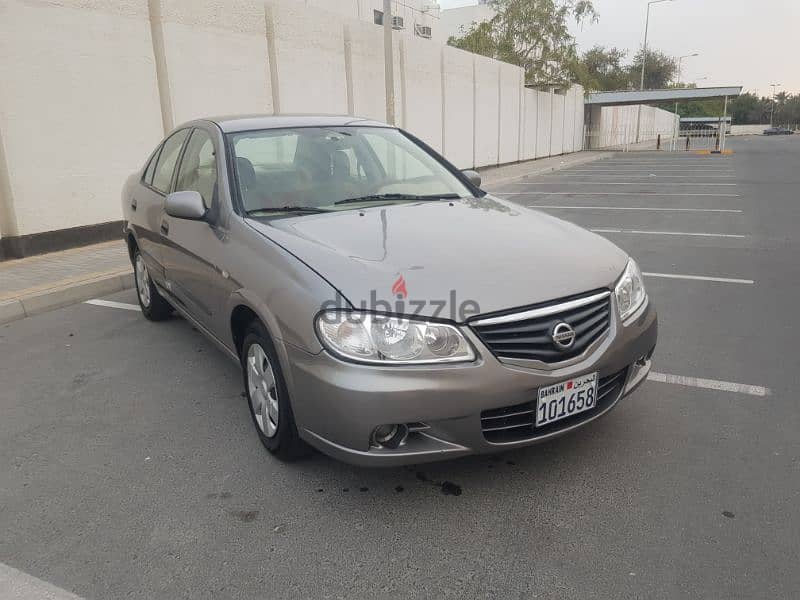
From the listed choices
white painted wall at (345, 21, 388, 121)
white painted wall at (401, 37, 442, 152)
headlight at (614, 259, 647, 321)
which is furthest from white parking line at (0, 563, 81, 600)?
white painted wall at (401, 37, 442, 152)

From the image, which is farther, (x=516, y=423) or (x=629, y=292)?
(x=629, y=292)

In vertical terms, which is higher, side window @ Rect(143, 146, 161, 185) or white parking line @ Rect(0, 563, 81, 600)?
side window @ Rect(143, 146, 161, 185)

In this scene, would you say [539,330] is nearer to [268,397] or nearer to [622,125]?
[268,397]

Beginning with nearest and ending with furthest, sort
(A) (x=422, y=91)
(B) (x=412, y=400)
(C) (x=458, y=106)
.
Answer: (B) (x=412, y=400) < (A) (x=422, y=91) < (C) (x=458, y=106)

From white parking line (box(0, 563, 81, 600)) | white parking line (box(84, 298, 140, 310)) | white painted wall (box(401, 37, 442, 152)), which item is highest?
white painted wall (box(401, 37, 442, 152))

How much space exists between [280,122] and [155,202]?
129 centimetres

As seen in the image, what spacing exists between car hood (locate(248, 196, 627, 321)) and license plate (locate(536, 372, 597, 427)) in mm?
373

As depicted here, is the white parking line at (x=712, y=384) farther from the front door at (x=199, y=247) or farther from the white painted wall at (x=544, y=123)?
the white painted wall at (x=544, y=123)

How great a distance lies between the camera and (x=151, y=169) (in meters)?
5.37

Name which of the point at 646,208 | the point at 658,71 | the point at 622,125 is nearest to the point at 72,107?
the point at 646,208

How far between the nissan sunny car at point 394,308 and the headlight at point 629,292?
0.01 m

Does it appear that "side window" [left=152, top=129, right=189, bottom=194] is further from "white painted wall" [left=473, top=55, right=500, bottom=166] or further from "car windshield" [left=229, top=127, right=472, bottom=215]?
"white painted wall" [left=473, top=55, right=500, bottom=166]

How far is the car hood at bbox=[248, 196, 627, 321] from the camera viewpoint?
2.58 metres

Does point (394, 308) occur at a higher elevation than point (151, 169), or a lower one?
lower
